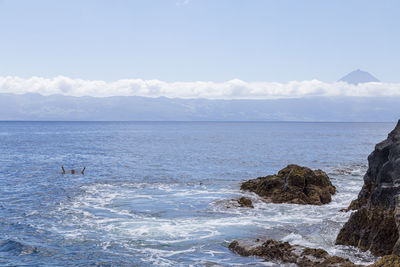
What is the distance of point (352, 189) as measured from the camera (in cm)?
4622

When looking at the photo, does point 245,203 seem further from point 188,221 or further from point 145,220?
point 145,220

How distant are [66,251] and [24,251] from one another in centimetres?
249

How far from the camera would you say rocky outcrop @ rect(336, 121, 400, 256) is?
21.5 meters

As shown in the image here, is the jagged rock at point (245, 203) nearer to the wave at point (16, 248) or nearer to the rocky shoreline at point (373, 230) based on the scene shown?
the rocky shoreline at point (373, 230)

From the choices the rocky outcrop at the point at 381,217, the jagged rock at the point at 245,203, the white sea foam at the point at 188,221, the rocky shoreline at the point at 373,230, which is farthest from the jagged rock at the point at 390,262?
the jagged rock at the point at 245,203

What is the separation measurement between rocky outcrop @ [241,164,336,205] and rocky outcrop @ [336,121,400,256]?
11686mm

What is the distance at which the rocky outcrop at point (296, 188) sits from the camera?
3778 centimetres

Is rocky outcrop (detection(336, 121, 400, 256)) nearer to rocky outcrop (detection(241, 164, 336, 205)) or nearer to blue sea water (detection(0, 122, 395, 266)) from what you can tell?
blue sea water (detection(0, 122, 395, 266))

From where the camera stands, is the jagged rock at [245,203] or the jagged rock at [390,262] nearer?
the jagged rock at [390,262]

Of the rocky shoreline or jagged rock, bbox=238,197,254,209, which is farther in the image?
jagged rock, bbox=238,197,254,209

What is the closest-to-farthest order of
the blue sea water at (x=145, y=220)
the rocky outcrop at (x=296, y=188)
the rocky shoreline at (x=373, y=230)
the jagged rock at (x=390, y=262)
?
the jagged rock at (x=390, y=262) < the rocky shoreline at (x=373, y=230) < the blue sea water at (x=145, y=220) < the rocky outcrop at (x=296, y=188)

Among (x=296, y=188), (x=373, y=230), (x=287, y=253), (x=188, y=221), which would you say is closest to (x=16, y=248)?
(x=188, y=221)

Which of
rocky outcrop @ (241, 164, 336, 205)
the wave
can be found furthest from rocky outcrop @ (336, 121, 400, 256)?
the wave

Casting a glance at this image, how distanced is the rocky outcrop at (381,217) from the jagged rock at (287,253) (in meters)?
3.32
